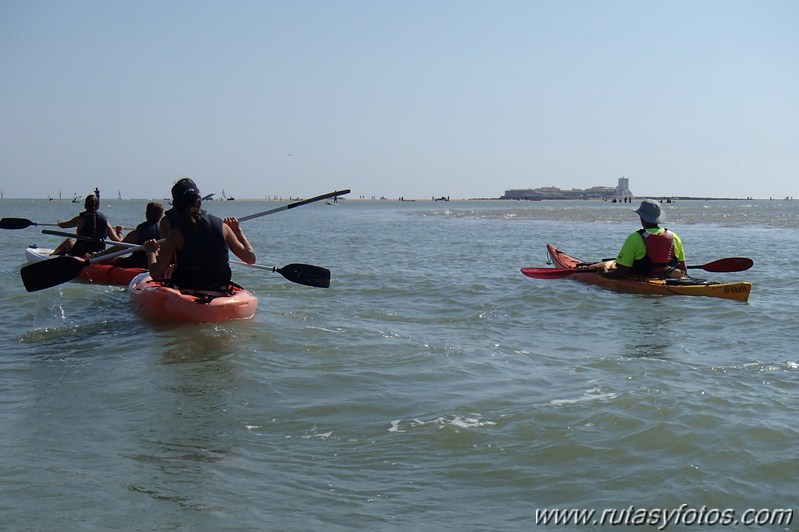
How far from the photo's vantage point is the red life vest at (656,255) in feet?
40.6

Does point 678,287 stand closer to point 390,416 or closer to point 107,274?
point 390,416

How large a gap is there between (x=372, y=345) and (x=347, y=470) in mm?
3769

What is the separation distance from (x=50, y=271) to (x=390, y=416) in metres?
5.93

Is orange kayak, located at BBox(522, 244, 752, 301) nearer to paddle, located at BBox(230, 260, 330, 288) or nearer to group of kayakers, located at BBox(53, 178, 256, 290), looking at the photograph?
paddle, located at BBox(230, 260, 330, 288)

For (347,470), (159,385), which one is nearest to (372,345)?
(159,385)

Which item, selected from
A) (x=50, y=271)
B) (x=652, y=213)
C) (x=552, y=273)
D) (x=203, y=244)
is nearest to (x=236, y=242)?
(x=203, y=244)

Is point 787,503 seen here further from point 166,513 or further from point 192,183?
point 192,183

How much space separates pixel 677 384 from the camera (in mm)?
6707

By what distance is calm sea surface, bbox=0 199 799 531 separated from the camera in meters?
4.23

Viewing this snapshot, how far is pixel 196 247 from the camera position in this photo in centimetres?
888

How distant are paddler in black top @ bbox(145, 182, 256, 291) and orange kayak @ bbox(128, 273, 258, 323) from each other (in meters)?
0.19

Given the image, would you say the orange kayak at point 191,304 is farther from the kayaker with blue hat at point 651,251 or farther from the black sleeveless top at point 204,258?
the kayaker with blue hat at point 651,251

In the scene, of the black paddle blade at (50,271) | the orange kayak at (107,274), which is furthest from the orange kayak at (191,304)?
the orange kayak at (107,274)

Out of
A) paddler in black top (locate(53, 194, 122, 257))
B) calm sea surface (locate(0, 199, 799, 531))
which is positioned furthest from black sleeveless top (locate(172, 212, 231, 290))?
paddler in black top (locate(53, 194, 122, 257))
